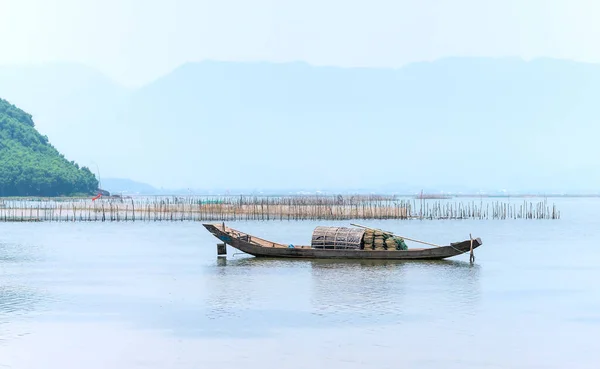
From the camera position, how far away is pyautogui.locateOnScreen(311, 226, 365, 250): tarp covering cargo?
3250 cm

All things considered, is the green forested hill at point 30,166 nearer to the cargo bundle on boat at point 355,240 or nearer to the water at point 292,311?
the water at point 292,311

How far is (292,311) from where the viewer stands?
21406mm

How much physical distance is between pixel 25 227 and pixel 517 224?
35016mm

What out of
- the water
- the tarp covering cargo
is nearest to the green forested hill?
the water

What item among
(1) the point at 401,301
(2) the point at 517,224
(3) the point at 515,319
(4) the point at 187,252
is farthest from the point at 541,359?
(2) the point at 517,224

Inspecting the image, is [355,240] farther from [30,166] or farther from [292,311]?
[30,166]

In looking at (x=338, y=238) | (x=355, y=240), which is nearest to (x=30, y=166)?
(x=338, y=238)

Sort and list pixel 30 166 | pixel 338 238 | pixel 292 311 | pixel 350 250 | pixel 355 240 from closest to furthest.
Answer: pixel 292 311 < pixel 350 250 < pixel 355 240 < pixel 338 238 < pixel 30 166

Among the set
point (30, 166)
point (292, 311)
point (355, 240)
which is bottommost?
point (292, 311)

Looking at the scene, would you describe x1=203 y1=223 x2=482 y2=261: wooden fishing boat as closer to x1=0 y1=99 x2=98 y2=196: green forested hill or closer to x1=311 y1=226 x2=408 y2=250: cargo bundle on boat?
x1=311 y1=226 x2=408 y2=250: cargo bundle on boat

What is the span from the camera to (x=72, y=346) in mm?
17250

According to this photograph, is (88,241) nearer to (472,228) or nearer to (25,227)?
(25,227)

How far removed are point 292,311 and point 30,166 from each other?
110 m

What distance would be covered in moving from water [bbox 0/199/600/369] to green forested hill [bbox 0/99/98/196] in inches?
3464
